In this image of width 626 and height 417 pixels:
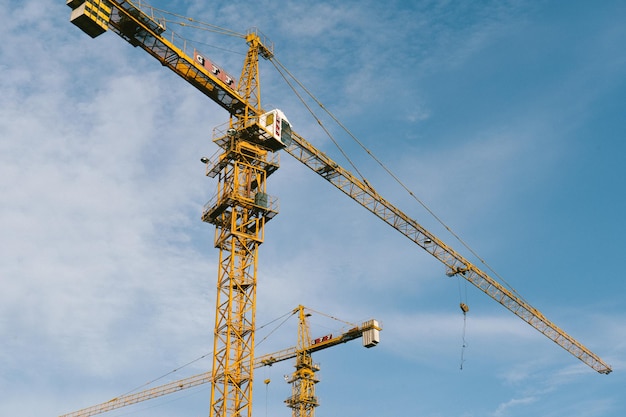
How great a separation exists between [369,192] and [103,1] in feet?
121

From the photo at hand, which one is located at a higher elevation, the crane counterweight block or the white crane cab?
the crane counterweight block

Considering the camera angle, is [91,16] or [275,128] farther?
[275,128]

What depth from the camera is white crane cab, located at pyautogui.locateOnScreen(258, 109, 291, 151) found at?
6657 centimetres

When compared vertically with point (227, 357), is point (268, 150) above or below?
above

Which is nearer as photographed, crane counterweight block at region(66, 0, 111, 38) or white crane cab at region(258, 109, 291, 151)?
crane counterweight block at region(66, 0, 111, 38)

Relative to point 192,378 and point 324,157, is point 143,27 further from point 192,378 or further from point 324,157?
point 192,378

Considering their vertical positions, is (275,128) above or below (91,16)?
below

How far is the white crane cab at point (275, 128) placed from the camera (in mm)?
66575

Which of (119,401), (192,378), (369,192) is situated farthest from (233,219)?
(119,401)

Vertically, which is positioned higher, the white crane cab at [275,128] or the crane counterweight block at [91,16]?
the crane counterweight block at [91,16]

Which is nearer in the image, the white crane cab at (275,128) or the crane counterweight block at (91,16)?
the crane counterweight block at (91,16)

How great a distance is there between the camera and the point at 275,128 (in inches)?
2628

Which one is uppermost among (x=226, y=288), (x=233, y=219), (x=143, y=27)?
(x=143, y=27)

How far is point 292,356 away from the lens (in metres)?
104
